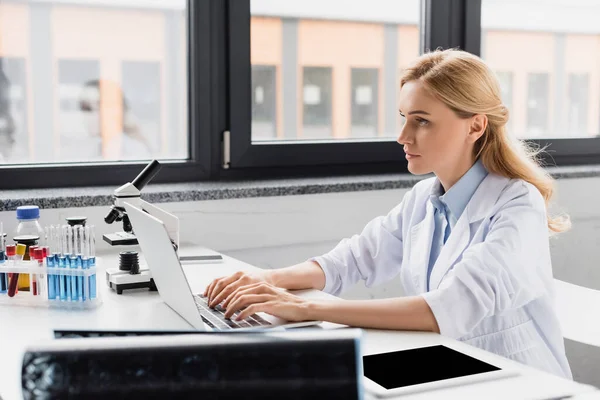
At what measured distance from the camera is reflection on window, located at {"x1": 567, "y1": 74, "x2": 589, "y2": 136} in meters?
3.08

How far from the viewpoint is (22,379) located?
22.2 inches

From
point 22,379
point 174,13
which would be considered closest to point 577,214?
point 174,13

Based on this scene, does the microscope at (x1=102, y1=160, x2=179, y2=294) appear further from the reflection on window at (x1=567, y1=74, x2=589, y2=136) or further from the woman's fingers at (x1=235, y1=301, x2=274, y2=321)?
the reflection on window at (x1=567, y1=74, x2=589, y2=136)

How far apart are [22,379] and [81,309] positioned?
904 millimetres

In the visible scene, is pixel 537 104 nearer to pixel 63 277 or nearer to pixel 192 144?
pixel 192 144

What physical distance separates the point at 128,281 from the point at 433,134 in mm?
703

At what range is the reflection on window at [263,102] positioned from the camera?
97.0 inches

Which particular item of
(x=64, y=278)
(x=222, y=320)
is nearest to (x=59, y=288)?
(x=64, y=278)

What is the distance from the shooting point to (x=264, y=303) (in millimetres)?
1312

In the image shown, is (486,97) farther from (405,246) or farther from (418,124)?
(405,246)

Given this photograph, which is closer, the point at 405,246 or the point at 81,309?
the point at 81,309

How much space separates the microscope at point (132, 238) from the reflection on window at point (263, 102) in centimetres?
86

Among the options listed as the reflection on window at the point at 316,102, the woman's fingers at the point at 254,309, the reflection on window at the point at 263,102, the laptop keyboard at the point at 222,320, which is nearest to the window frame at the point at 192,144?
the reflection on window at the point at 263,102

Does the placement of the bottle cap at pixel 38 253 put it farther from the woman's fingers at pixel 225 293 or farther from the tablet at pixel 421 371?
the tablet at pixel 421 371
